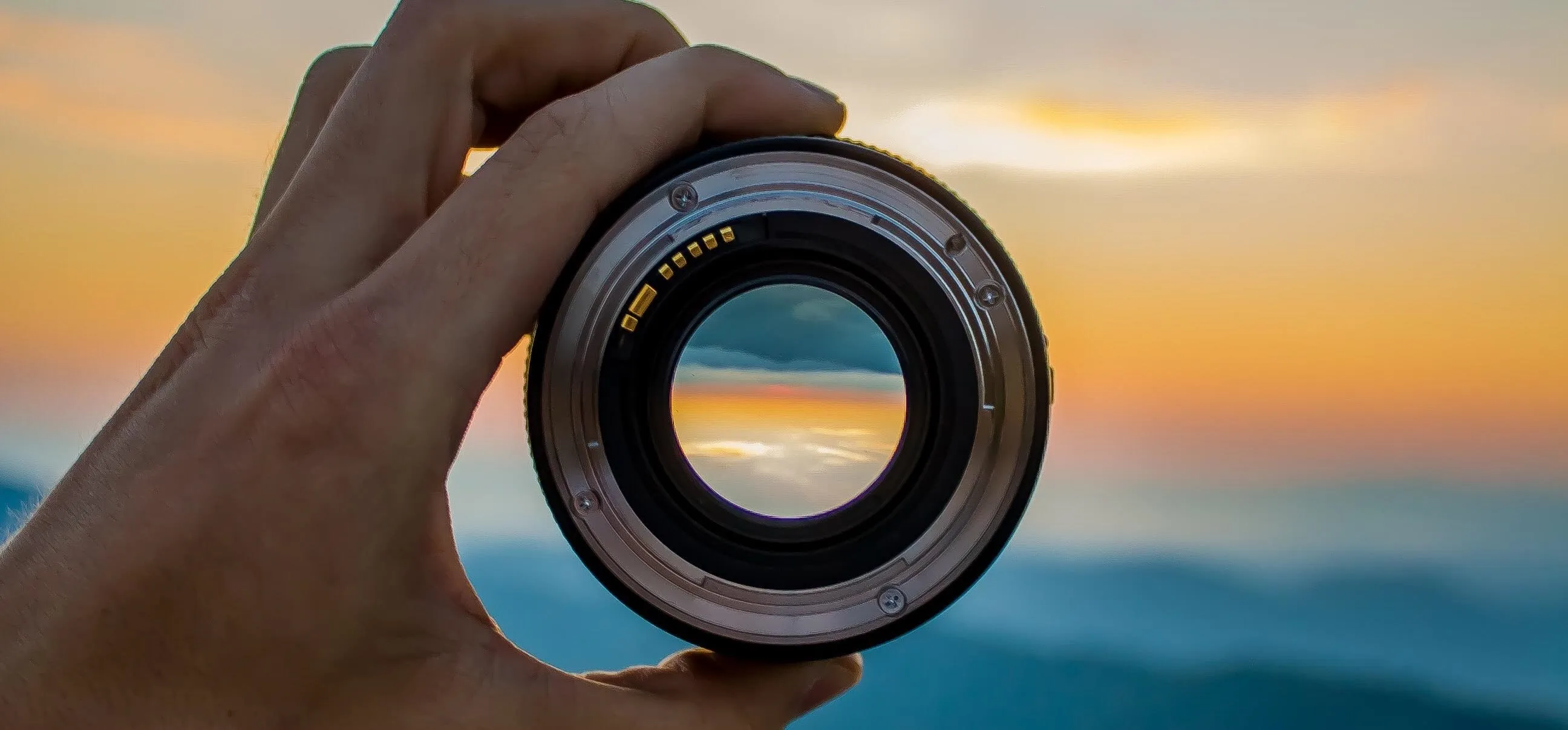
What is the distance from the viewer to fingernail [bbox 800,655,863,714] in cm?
Result: 81

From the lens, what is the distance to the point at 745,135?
879mm

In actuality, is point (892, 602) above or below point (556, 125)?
below

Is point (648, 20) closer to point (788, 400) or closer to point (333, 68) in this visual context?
point (333, 68)

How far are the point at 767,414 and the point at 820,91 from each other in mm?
318

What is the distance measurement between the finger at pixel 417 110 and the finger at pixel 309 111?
14 cm

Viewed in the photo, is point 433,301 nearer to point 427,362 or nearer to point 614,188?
point 427,362

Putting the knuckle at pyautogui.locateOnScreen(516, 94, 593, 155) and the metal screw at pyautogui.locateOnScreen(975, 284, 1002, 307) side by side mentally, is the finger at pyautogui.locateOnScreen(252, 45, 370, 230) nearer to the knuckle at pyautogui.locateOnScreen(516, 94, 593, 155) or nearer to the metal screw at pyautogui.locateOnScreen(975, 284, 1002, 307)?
the knuckle at pyautogui.locateOnScreen(516, 94, 593, 155)

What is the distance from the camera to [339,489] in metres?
0.64

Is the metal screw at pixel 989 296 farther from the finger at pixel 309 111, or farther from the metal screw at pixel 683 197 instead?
the finger at pixel 309 111

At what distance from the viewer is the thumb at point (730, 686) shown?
751 mm

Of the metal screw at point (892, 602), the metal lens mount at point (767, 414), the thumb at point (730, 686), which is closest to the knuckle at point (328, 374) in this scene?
the metal lens mount at point (767, 414)

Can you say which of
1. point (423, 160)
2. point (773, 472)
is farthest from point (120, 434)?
point (773, 472)

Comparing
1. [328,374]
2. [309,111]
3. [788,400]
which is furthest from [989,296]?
[309,111]

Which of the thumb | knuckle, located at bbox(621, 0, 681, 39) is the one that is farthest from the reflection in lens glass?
knuckle, located at bbox(621, 0, 681, 39)
